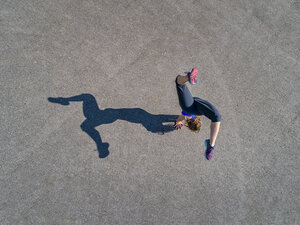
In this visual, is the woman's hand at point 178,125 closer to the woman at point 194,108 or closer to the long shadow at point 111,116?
the long shadow at point 111,116

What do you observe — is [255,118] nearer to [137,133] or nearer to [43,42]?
[137,133]

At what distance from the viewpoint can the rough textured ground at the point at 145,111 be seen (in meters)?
4.62

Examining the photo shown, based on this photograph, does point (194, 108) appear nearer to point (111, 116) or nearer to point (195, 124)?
point (195, 124)

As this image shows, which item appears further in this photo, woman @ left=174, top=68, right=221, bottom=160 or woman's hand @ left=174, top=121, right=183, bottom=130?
woman's hand @ left=174, top=121, right=183, bottom=130

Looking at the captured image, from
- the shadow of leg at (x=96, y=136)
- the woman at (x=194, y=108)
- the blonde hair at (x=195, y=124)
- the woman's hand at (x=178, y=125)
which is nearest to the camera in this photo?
the woman at (x=194, y=108)

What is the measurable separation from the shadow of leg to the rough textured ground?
0.05 metres

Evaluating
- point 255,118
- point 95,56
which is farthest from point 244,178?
point 95,56

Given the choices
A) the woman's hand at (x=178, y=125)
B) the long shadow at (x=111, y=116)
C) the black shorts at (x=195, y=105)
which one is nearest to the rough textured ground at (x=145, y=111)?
the long shadow at (x=111, y=116)

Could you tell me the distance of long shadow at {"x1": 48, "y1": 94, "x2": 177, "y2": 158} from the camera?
16.4ft

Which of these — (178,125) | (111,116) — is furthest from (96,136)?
(178,125)

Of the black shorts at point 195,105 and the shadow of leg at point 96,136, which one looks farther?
the shadow of leg at point 96,136

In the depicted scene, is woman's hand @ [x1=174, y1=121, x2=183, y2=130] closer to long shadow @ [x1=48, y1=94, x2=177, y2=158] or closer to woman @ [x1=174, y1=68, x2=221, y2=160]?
long shadow @ [x1=48, y1=94, x2=177, y2=158]

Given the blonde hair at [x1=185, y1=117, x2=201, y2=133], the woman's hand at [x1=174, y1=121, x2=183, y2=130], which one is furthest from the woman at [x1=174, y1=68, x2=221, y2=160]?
the woman's hand at [x1=174, y1=121, x2=183, y2=130]

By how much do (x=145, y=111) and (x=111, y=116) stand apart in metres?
0.77
